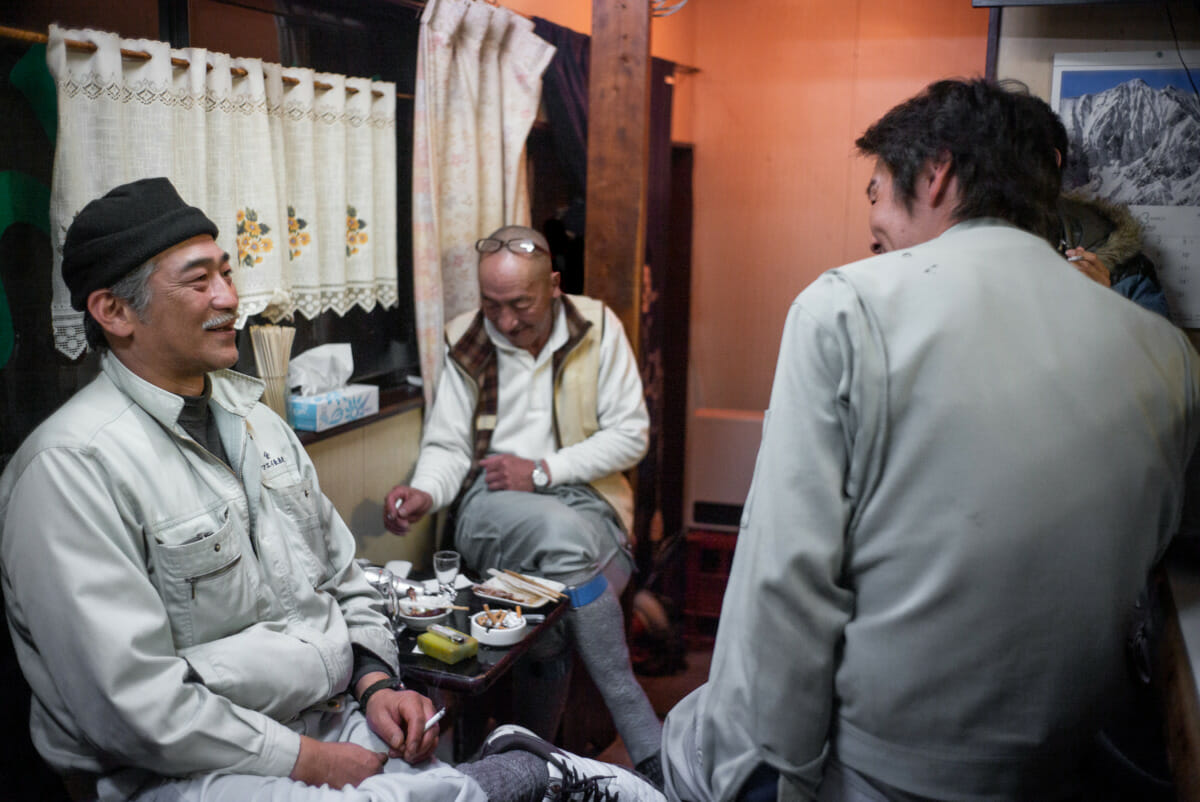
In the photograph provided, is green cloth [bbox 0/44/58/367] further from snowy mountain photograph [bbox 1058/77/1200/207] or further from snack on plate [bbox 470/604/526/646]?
snowy mountain photograph [bbox 1058/77/1200/207]

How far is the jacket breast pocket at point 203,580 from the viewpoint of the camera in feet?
5.12

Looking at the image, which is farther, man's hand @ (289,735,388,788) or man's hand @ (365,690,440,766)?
man's hand @ (365,690,440,766)

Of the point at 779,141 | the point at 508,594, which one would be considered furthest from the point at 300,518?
the point at 779,141

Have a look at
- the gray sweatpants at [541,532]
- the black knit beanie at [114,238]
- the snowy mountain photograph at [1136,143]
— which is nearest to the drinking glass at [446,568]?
the gray sweatpants at [541,532]

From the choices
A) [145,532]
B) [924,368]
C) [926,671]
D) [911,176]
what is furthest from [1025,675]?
[145,532]

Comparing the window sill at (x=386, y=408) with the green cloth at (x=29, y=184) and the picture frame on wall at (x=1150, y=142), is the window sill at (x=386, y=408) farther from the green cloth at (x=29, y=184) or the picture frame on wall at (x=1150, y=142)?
the picture frame on wall at (x=1150, y=142)

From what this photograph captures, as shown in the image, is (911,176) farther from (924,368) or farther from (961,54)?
(961,54)

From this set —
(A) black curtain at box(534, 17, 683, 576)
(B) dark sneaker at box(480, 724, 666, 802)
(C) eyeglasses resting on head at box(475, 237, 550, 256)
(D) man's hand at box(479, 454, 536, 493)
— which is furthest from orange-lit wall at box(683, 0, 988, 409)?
(B) dark sneaker at box(480, 724, 666, 802)

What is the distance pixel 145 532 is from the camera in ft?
5.08

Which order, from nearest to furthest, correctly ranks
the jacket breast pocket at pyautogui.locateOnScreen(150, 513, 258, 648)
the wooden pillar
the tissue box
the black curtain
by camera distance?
the jacket breast pocket at pyautogui.locateOnScreen(150, 513, 258, 648)
the tissue box
the wooden pillar
the black curtain

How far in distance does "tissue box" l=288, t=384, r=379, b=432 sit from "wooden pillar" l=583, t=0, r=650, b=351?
3.18ft

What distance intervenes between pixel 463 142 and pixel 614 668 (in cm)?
167

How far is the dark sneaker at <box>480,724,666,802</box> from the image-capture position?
1.87 metres

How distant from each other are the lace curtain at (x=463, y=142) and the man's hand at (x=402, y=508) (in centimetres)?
38
